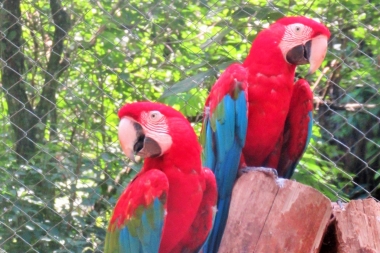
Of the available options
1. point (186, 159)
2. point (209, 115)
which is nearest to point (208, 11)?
point (209, 115)

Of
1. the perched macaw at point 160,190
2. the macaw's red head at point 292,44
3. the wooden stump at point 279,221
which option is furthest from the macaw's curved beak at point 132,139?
the macaw's red head at point 292,44

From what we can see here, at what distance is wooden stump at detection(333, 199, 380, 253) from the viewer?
1.08m

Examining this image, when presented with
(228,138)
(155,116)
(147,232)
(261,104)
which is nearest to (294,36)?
(261,104)

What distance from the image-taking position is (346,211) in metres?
1.13

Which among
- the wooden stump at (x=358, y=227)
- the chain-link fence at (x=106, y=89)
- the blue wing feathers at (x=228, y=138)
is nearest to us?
the wooden stump at (x=358, y=227)

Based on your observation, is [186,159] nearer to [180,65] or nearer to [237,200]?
[237,200]

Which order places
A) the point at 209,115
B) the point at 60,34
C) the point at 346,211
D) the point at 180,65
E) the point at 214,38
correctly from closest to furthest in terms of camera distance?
the point at 346,211 → the point at 209,115 → the point at 214,38 → the point at 180,65 → the point at 60,34

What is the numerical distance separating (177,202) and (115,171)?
30.2 inches

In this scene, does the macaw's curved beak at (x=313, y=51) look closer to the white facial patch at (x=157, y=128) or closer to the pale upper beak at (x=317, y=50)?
the pale upper beak at (x=317, y=50)

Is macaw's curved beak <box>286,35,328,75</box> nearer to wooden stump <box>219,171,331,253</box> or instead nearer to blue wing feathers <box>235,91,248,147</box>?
blue wing feathers <box>235,91,248,147</box>

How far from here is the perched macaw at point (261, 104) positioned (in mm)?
1395

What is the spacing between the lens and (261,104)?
4.72 ft

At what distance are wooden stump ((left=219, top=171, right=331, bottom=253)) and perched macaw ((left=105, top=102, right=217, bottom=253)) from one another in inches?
3.9

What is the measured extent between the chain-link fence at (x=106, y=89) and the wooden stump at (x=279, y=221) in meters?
0.62
